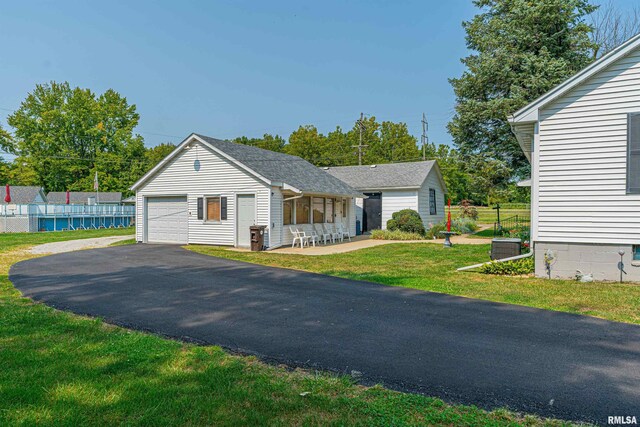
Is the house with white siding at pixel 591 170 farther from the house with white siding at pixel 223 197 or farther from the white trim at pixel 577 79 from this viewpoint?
the house with white siding at pixel 223 197

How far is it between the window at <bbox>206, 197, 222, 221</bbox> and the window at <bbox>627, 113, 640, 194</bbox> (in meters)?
13.9

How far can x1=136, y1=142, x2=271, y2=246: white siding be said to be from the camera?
54.5 feet

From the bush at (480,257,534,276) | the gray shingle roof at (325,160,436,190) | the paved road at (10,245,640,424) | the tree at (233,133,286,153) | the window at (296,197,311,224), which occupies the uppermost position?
the tree at (233,133,286,153)

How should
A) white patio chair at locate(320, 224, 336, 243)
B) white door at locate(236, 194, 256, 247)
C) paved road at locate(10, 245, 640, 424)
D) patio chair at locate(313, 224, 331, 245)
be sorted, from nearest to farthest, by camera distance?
paved road at locate(10, 245, 640, 424), white door at locate(236, 194, 256, 247), patio chair at locate(313, 224, 331, 245), white patio chair at locate(320, 224, 336, 243)

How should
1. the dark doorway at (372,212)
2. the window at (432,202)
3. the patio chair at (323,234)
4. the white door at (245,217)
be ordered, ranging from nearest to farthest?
the white door at (245,217), the patio chair at (323,234), the dark doorway at (372,212), the window at (432,202)

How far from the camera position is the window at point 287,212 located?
17344 millimetres

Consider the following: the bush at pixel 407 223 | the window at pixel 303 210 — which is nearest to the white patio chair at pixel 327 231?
the window at pixel 303 210

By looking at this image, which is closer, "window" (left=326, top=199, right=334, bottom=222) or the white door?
the white door

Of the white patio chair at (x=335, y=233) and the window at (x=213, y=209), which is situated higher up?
the window at (x=213, y=209)

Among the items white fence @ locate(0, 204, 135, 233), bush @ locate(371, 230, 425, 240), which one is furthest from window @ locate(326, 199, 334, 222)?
white fence @ locate(0, 204, 135, 233)

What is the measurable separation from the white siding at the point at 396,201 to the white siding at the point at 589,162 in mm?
13834

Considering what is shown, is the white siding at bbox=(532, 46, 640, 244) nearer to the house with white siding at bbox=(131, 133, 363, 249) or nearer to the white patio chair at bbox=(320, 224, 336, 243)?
the house with white siding at bbox=(131, 133, 363, 249)

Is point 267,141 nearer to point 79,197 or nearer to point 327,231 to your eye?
point 79,197

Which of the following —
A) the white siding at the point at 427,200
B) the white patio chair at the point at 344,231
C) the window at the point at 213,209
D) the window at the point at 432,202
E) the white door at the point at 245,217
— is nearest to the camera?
the white door at the point at 245,217
